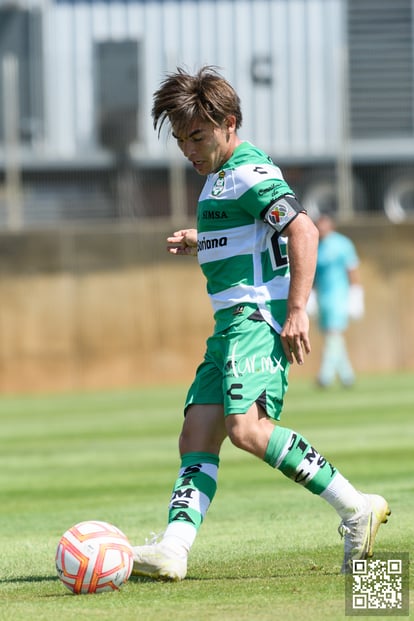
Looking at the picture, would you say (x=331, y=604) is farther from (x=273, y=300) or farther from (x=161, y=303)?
(x=161, y=303)

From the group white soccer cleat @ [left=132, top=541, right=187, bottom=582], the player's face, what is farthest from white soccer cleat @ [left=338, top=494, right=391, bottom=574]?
the player's face

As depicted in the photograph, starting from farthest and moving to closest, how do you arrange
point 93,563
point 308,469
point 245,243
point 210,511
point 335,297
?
point 335,297 → point 210,511 → point 245,243 → point 308,469 → point 93,563

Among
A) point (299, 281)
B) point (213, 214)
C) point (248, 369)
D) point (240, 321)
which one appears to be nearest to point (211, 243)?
point (213, 214)

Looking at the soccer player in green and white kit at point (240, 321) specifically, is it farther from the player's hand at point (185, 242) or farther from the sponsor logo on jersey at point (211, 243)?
the player's hand at point (185, 242)

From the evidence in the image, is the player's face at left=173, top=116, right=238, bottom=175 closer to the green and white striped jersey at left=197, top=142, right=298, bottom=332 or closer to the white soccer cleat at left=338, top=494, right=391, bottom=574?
the green and white striped jersey at left=197, top=142, right=298, bottom=332

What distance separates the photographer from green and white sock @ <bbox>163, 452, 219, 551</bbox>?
5449 millimetres

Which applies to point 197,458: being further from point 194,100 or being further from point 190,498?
point 194,100

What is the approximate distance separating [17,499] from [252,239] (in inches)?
153

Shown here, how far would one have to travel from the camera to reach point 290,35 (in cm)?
2412

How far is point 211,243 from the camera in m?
5.68

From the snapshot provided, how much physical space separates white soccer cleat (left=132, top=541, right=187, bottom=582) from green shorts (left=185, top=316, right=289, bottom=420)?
575 mm

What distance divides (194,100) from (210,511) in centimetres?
313

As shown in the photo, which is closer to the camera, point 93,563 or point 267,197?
point 93,563

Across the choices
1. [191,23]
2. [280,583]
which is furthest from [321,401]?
[280,583]
